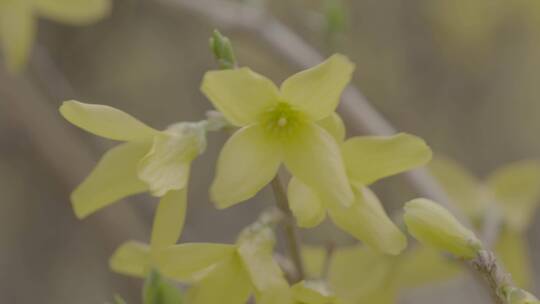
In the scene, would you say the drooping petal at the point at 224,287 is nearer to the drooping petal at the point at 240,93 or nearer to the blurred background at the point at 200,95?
the drooping petal at the point at 240,93

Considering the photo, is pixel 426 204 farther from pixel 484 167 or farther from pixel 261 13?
pixel 484 167

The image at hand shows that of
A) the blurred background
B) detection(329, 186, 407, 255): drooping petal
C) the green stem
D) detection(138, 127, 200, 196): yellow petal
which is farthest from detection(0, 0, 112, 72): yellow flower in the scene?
the blurred background

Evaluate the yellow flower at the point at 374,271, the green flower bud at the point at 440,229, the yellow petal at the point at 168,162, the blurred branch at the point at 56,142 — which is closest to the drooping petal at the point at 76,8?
the blurred branch at the point at 56,142

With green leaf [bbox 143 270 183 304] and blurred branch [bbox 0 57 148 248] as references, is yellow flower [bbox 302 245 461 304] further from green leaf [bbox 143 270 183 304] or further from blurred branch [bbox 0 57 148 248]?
blurred branch [bbox 0 57 148 248]

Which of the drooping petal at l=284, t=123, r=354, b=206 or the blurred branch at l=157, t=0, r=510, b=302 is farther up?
the drooping petal at l=284, t=123, r=354, b=206

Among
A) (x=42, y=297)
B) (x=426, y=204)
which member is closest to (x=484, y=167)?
(x=42, y=297)

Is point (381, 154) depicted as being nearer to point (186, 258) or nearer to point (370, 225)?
point (370, 225)
